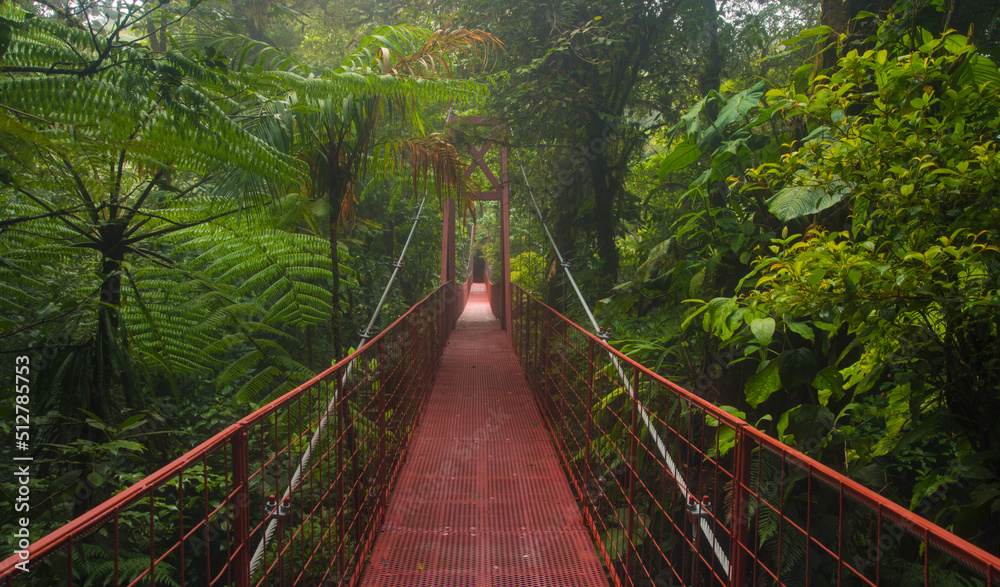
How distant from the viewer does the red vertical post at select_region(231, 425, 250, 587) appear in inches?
53.3

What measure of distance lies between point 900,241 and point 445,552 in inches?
84.2

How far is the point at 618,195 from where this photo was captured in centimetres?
650

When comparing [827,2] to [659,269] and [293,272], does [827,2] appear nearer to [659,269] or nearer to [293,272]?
[659,269]

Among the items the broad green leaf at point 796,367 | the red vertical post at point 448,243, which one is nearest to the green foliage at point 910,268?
the broad green leaf at point 796,367

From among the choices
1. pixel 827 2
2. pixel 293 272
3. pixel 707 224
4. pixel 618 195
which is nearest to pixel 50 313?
pixel 293 272

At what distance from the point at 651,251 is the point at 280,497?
2.50m

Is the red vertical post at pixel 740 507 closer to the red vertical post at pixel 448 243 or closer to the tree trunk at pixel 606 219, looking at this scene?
the tree trunk at pixel 606 219

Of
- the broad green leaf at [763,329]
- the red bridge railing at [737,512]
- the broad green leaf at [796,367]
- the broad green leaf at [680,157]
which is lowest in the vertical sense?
the red bridge railing at [737,512]

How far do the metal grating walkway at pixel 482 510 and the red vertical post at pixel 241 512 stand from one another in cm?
100

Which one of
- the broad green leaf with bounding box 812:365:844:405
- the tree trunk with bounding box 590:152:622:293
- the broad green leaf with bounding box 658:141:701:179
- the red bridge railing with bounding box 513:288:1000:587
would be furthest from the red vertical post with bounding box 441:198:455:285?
the broad green leaf with bounding box 812:365:844:405

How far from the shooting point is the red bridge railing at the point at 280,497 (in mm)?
1104

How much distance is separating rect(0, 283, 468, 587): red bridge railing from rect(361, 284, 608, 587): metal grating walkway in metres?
0.15

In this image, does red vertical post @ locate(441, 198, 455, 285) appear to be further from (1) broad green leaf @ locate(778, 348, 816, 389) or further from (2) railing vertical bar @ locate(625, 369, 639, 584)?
(1) broad green leaf @ locate(778, 348, 816, 389)

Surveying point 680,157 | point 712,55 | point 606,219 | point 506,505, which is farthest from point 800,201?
point 606,219
